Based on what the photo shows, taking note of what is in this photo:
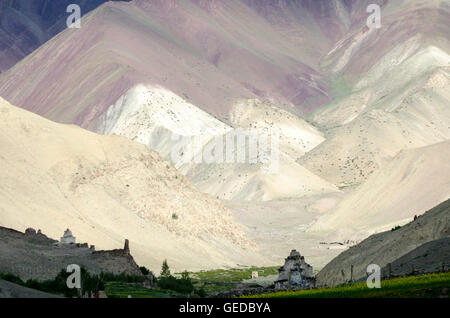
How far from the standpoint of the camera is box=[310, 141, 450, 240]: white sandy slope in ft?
414

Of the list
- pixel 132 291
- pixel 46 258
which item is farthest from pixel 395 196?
pixel 132 291

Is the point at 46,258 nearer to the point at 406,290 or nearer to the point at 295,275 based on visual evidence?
the point at 295,275

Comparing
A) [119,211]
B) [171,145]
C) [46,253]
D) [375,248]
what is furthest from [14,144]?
[171,145]

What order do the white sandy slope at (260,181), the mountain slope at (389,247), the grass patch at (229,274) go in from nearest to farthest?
the mountain slope at (389,247) < the grass patch at (229,274) < the white sandy slope at (260,181)

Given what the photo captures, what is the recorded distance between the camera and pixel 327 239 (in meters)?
130

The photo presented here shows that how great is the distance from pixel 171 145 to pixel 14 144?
102 meters

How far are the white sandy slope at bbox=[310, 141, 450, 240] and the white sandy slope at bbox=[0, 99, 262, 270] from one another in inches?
844

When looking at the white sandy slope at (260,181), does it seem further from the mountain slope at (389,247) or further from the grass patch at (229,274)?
the mountain slope at (389,247)

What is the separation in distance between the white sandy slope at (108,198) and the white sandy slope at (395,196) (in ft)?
70.4

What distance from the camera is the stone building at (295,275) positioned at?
58281 mm

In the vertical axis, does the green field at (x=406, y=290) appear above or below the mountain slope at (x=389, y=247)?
below

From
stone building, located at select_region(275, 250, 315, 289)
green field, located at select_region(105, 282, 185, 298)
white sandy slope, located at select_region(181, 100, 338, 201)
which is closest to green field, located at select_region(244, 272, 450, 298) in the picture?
→ green field, located at select_region(105, 282, 185, 298)

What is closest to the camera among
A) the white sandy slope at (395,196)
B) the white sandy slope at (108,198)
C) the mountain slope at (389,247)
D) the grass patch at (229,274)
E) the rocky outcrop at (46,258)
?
the rocky outcrop at (46,258)

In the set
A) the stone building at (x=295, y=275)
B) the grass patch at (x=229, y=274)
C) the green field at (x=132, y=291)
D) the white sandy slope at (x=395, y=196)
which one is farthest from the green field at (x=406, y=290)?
the white sandy slope at (x=395, y=196)
